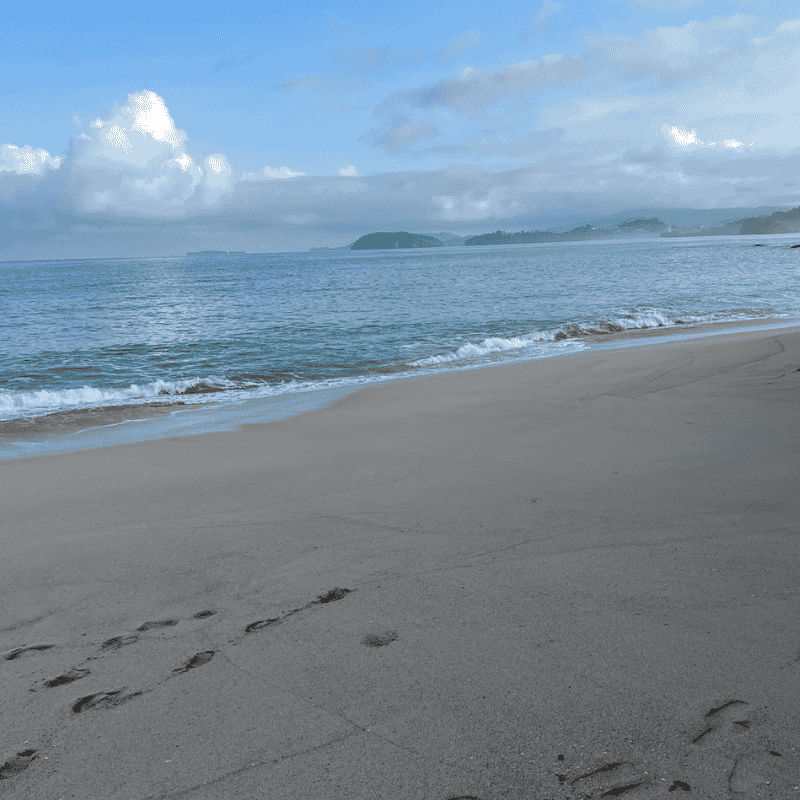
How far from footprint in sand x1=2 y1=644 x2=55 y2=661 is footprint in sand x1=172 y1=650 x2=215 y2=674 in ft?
2.48

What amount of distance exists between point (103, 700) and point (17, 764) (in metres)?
0.39

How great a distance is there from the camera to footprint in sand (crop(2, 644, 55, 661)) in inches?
118

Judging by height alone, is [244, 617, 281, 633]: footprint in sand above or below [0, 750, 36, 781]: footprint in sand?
above

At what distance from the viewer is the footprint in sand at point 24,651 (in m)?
3.00

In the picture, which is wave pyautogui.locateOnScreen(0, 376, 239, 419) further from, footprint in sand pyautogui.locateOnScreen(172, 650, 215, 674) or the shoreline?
footprint in sand pyautogui.locateOnScreen(172, 650, 215, 674)

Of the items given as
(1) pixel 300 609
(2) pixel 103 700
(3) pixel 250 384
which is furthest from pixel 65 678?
(3) pixel 250 384

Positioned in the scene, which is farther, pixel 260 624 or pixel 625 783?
pixel 260 624

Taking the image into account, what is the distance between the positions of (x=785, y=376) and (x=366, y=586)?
25.9ft

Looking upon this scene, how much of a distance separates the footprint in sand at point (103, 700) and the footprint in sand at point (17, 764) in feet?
0.79

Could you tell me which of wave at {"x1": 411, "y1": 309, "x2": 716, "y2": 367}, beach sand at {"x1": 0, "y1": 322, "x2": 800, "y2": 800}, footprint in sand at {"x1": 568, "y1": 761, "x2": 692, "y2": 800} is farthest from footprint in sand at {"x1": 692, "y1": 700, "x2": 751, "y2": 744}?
wave at {"x1": 411, "y1": 309, "x2": 716, "y2": 367}

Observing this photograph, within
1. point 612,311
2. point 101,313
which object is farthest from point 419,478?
point 101,313

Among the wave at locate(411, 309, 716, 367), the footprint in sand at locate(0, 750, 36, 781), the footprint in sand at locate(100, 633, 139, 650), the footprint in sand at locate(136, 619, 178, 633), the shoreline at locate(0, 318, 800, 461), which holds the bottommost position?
the shoreline at locate(0, 318, 800, 461)

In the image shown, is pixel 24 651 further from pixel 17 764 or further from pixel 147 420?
pixel 147 420

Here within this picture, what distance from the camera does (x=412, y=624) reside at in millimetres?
3117
